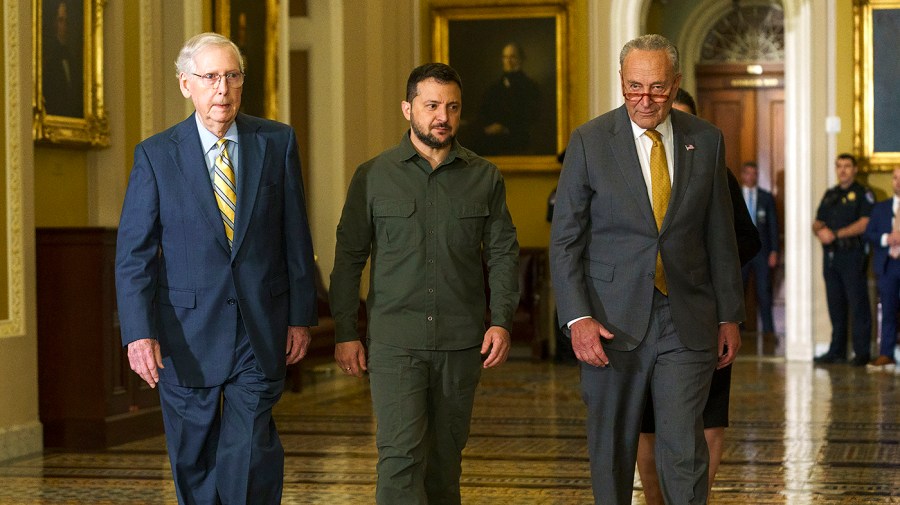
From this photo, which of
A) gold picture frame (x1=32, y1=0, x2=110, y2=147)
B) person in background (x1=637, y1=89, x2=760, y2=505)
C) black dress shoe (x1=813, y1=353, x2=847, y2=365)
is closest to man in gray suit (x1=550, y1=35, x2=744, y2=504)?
person in background (x1=637, y1=89, x2=760, y2=505)

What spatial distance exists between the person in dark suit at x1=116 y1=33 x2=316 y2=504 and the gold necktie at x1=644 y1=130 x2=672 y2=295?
1.14 meters

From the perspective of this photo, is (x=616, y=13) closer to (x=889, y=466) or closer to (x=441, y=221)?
(x=889, y=466)

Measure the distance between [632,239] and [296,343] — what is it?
41.8 inches

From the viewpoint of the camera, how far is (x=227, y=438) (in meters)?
3.98

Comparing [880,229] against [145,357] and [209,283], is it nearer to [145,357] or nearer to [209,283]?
[209,283]

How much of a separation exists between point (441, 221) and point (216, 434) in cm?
97

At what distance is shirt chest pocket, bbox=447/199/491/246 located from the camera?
433cm

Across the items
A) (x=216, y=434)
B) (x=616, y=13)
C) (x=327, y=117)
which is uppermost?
(x=616, y=13)

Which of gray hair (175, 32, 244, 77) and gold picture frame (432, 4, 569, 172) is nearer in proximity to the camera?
gray hair (175, 32, 244, 77)

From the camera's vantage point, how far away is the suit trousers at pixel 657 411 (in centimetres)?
409

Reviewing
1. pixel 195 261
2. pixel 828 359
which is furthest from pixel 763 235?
pixel 195 261

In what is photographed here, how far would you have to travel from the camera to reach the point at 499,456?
7160 mm

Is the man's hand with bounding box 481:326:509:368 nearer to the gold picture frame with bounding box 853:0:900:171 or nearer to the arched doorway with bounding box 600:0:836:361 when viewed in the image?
the arched doorway with bounding box 600:0:836:361

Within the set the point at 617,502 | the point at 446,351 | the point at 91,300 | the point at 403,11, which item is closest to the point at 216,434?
the point at 446,351
